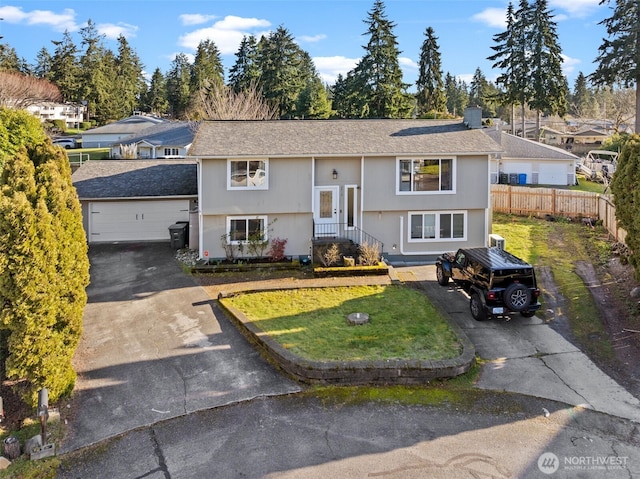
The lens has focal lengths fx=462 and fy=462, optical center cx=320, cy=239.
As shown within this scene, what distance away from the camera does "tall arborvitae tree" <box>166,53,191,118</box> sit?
252ft

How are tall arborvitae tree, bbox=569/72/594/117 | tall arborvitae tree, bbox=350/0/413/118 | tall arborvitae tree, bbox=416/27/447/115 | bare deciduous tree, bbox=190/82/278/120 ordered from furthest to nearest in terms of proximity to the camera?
tall arborvitae tree, bbox=569/72/594/117
tall arborvitae tree, bbox=416/27/447/115
tall arborvitae tree, bbox=350/0/413/118
bare deciduous tree, bbox=190/82/278/120

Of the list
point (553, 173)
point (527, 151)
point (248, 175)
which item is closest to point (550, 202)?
point (553, 173)

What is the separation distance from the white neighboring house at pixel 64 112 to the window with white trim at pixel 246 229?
74.3 metres

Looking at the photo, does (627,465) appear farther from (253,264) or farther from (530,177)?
(530,177)

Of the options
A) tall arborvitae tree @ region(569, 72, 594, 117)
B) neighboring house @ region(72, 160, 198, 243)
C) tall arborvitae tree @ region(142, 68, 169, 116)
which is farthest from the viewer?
tall arborvitae tree @ region(569, 72, 594, 117)

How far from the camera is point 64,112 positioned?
84.2m

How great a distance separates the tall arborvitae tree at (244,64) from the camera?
199ft

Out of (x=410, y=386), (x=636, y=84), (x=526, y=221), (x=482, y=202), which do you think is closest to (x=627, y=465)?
(x=410, y=386)

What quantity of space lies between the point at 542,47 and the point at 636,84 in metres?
12.4

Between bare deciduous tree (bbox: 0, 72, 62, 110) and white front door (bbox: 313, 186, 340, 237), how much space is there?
46.3m

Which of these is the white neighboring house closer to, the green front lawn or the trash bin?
the trash bin

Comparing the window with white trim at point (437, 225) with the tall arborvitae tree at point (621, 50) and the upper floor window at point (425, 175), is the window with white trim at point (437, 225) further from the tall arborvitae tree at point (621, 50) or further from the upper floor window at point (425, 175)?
the tall arborvitae tree at point (621, 50)

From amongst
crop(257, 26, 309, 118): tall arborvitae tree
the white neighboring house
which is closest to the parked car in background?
the white neighboring house

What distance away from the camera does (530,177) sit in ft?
126
